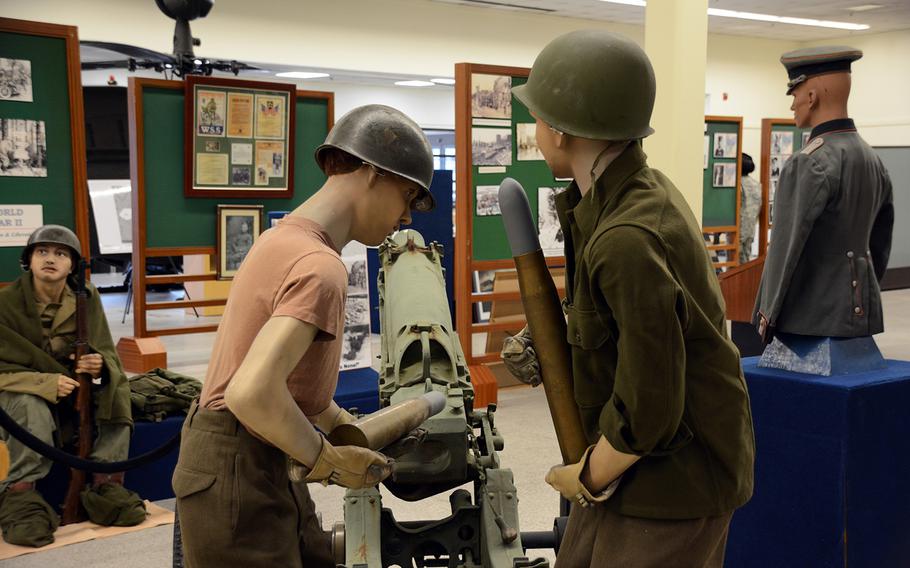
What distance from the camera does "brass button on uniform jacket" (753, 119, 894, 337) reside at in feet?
11.7

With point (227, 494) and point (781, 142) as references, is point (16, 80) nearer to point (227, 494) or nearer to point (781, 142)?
point (227, 494)

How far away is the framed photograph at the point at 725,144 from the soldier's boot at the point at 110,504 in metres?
8.43

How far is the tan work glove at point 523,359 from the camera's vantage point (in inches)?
85.7

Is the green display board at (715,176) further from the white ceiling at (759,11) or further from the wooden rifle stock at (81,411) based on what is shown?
the wooden rifle stock at (81,411)

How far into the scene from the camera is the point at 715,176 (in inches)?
446

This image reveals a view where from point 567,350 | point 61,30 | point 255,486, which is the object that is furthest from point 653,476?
point 61,30

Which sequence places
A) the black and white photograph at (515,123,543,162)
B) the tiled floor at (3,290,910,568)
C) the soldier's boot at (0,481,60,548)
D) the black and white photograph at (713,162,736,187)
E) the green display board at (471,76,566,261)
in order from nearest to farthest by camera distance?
1. the tiled floor at (3,290,910,568)
2. the soldier's boot at (0,481,60,548)
3. the green display board at (471,76,566,261)
4. the black and white photograph at (515,123,543,162)
5. the black and white photograph at (713,162,736,187)

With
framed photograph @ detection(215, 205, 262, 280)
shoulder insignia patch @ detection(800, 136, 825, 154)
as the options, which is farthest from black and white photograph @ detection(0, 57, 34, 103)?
shoulder insignia patch @ detection(800, 136, 825, 154)

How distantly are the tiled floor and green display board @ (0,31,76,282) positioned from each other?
1.74 m

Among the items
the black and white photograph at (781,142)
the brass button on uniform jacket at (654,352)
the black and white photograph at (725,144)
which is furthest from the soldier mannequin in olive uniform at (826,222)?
the black and white photograph at (781,142)

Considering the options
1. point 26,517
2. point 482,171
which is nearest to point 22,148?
point 26,517

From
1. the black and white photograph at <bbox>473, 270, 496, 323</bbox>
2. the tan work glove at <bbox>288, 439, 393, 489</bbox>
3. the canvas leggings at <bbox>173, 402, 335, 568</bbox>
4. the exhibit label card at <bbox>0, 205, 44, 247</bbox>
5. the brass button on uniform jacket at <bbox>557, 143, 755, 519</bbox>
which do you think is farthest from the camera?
the black and white photograph at <bbox>473, 270, 496, 323</bbox>

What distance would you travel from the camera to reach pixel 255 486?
6.97 ft

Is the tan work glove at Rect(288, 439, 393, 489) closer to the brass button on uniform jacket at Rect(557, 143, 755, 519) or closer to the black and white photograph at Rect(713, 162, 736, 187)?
the brass button on uniform jacket at Rect(557, 143, 755, 519)
